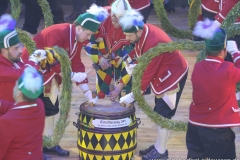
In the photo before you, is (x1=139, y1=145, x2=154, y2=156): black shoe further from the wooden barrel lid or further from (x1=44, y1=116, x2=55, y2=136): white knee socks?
(x1=44, y1=116, x2=55, y2=136): white knee socks

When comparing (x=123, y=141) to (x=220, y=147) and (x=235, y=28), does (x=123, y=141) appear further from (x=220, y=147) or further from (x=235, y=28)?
(x=235, y=28)

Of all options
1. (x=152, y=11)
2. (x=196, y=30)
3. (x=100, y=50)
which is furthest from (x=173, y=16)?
(x=196, y=30)

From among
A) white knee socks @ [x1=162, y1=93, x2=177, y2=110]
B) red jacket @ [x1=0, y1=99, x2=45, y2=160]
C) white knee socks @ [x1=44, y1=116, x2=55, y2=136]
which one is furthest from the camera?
white knee socks @ [x1=44, y1=116, x2=55, y2=136]

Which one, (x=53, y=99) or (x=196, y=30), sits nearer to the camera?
(x=196, y=30)

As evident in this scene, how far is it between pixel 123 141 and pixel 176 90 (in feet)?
2.13

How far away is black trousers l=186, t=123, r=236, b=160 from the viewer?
13.3 ft

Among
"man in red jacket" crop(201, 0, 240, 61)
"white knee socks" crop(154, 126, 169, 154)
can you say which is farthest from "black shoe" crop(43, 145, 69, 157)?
"man in red jacket" crop(201, 0, 240, 61)

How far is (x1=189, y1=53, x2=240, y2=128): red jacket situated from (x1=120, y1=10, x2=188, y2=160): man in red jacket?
2.29 feet

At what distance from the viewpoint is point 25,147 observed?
3674 millimetres

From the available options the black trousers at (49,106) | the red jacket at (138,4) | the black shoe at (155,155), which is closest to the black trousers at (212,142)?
the black shoe at (155,155)

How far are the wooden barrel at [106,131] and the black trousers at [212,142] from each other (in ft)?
1.89

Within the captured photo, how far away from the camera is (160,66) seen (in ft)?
15.6

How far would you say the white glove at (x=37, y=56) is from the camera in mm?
4324

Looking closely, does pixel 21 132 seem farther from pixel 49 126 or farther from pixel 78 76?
pixel 49 126
